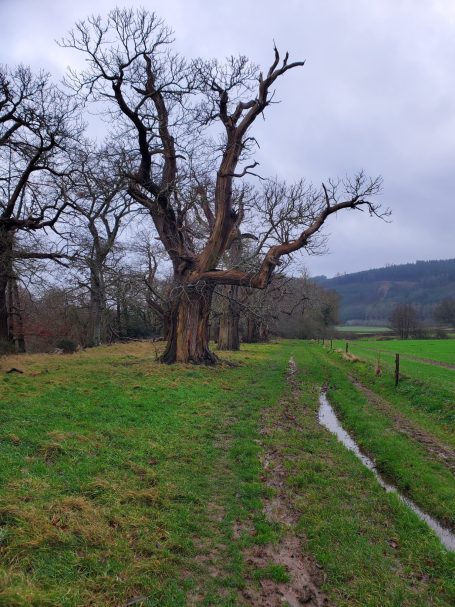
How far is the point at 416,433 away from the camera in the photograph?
10719mm

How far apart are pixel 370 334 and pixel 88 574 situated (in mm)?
86757

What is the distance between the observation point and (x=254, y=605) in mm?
3916

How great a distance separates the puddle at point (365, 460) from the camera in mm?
5586

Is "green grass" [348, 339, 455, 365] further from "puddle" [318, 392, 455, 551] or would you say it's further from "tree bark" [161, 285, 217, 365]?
"puddle" [318, 392, 455, 551]

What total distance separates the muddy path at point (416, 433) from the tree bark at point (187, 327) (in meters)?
7.74

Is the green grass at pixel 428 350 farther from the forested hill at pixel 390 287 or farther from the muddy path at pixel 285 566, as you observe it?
the forested hill at pixel 390 287

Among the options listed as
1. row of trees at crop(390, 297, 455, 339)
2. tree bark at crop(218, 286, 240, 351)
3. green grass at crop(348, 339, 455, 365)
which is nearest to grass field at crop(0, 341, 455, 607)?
tree bark at crop(218, 286, 240, 351)

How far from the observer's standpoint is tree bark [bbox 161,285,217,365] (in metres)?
20.2

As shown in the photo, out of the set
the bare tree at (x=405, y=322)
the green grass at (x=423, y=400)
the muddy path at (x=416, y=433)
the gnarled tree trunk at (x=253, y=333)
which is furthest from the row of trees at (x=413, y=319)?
the muddy path at (x=416, y=433)

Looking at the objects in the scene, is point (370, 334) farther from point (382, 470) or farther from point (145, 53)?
point (382, 470)

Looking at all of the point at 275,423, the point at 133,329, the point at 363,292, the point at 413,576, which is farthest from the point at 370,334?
the point at 413,576

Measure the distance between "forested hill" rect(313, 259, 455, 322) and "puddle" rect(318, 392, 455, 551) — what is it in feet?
357

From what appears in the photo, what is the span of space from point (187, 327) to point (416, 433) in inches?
459

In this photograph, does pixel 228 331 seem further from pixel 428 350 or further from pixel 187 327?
pixel 428 350
